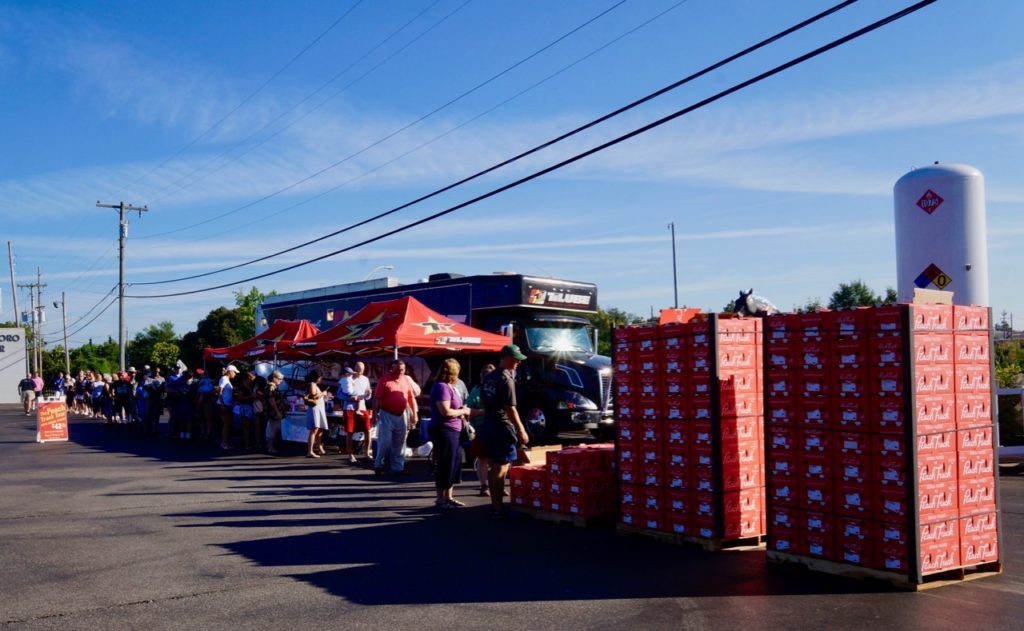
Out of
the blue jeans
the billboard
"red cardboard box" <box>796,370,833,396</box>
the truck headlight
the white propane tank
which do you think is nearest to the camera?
"red cardboard box" <box>796,370,833,396</box>

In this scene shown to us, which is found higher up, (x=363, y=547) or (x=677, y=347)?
(x=677, y=347)

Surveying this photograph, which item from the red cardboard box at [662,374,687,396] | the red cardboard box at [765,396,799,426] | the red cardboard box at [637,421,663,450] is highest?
the red cardboard box at [662,374,687,396]

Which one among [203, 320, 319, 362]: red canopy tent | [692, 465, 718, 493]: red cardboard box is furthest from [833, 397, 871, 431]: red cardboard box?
[203, 320, 319, 362]: red canopy tent

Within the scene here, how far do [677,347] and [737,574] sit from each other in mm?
2218

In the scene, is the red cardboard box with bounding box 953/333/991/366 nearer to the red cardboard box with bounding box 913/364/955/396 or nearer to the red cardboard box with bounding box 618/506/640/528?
the red cardboard box with bounding box 913/364/955/396

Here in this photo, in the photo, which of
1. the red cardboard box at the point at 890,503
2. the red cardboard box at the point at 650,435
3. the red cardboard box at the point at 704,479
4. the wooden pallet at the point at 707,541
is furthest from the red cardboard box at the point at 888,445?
the red cardboard box at the point at 650,435

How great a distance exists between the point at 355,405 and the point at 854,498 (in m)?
11.2

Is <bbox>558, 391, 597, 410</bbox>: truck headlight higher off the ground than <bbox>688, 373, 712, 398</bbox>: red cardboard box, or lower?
lower

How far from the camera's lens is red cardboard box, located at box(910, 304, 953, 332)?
6707 mm

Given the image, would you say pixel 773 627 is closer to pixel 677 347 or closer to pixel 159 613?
pixel 677 347

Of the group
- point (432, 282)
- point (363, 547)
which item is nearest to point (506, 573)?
point (363, 547)

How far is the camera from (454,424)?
10500 mm

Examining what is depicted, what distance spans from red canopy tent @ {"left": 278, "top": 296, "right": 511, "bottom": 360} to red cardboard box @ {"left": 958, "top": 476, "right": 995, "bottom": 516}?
1071 centimetres

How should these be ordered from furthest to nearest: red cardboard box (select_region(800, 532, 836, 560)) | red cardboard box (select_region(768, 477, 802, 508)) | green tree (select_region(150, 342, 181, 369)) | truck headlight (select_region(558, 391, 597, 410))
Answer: green tree (select_region(150, 342, 181, 369)), truck headlight (select_region(558, 391, 597, 410)), red cardboard box (select_region(768, 477, 802, 508)), red cardboard box (select_region(800, 532, 836, 560))
